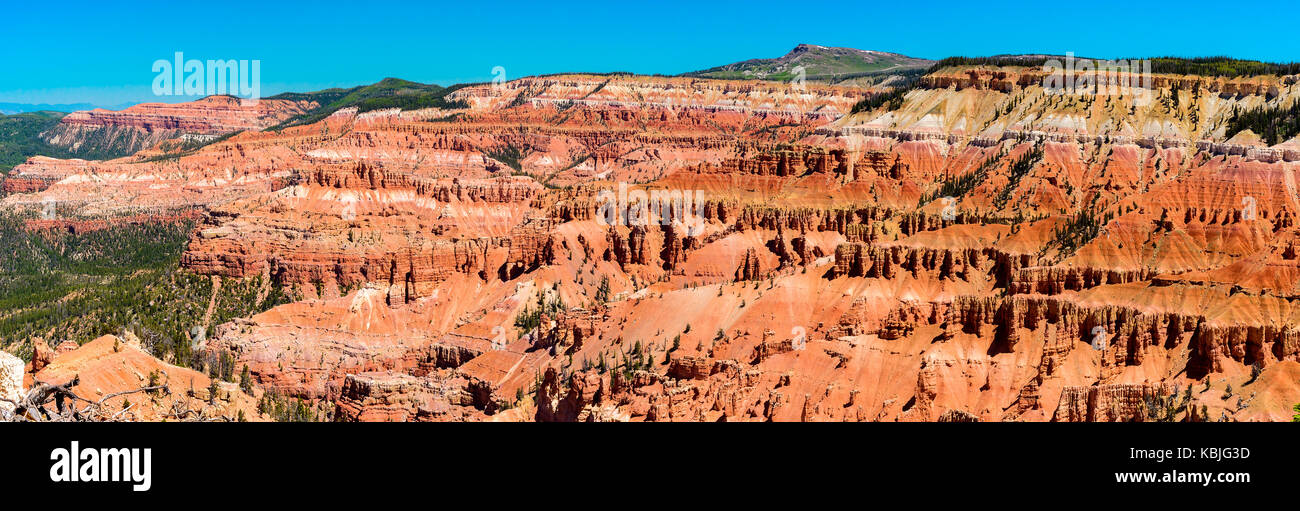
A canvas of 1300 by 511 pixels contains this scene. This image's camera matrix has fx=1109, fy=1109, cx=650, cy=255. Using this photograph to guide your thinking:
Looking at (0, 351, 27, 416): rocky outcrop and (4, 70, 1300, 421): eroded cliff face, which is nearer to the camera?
(0, 351, 27, 416): rocky outcrop

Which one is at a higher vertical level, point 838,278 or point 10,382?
point 10,382

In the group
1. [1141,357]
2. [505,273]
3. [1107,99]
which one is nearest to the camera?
[1141,357]

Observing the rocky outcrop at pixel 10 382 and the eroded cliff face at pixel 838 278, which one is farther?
the eroded cliff face at pixel 838 278

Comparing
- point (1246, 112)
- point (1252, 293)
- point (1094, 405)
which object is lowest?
point (1094, 405)

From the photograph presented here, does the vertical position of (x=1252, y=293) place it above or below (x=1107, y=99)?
below

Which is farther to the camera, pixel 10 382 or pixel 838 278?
pixel 838 278
